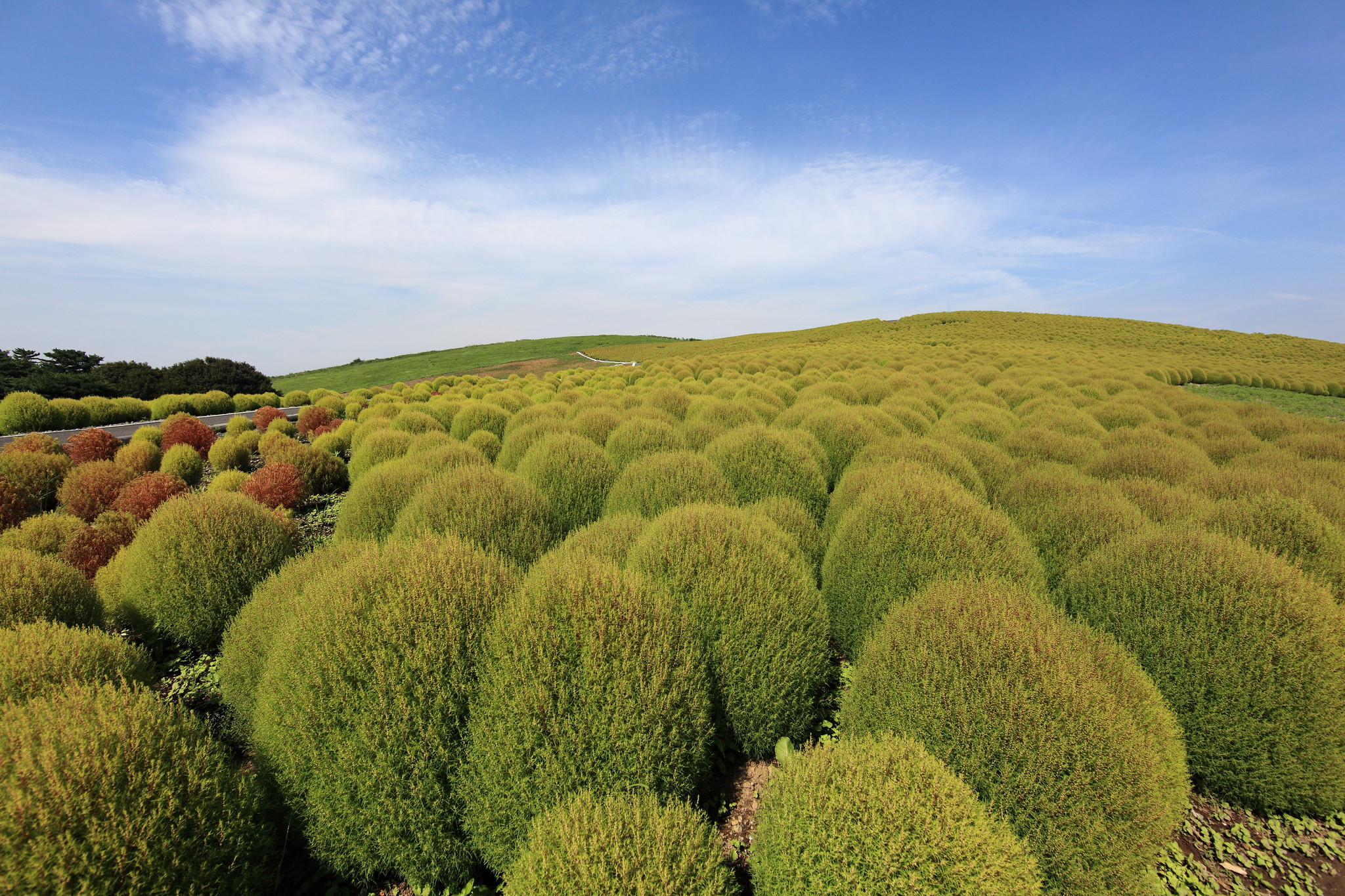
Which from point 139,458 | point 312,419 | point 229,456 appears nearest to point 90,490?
point 139,458

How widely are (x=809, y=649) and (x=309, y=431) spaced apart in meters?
17.1

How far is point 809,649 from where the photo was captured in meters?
3.64

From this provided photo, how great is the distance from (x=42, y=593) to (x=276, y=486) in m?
4.72

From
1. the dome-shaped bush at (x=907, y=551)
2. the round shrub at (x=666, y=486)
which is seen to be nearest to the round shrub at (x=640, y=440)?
the round shrub at (x=666, y=486)

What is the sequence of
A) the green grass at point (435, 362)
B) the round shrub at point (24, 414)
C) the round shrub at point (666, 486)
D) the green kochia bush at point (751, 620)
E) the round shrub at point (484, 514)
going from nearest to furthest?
the green kochia bush at point (751, 620), the round shrub at point (484, 514), the round shrub at point (666, 486), the round shrub at point (24, 414), the green grass at point (435, 362)

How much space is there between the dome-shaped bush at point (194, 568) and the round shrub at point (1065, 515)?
8.01 meters

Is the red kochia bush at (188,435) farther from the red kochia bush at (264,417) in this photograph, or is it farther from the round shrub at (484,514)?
the round shrub at (484,514)

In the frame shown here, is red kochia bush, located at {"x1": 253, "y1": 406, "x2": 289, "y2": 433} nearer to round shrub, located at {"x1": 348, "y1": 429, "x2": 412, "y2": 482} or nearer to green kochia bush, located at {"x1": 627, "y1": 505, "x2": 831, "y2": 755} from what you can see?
round shrub, located at {"x1": 348, "y1": 429, "x2": 412, "y2": 482}

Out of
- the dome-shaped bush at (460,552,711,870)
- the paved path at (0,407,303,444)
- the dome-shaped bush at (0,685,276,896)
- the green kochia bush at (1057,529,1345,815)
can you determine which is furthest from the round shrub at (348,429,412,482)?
the paved path at (0,407,303,444)

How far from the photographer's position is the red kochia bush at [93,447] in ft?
35.0

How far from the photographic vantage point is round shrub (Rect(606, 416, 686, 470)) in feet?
23.7

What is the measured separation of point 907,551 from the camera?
4195mm

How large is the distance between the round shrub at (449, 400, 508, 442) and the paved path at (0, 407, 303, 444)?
33.3 ft

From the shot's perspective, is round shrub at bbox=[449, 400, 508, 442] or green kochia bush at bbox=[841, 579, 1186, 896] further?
round shrub at bbox=[449, 400, 508, 442]
